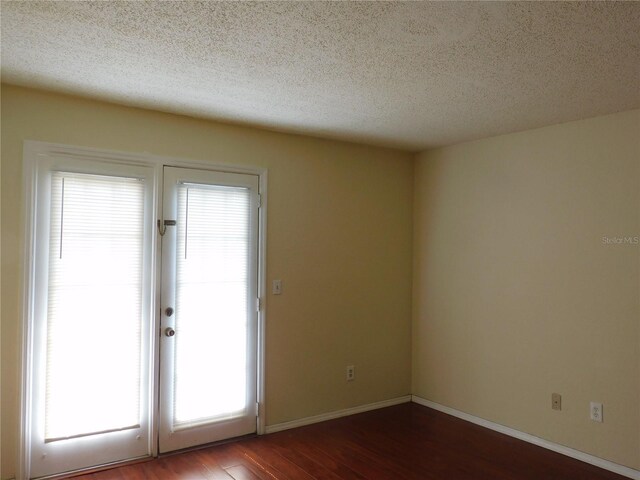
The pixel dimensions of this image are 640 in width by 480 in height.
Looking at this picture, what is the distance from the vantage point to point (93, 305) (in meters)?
3.19

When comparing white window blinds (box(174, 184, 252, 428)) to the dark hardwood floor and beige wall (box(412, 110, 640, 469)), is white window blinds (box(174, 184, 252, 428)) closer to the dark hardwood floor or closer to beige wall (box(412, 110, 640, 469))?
the dark hardwood floor

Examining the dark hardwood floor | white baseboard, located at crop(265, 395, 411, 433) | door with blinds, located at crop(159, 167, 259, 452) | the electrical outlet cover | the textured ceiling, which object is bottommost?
the dark hardwood floor

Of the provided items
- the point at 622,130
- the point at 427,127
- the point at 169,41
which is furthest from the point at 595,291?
the point at 169,41

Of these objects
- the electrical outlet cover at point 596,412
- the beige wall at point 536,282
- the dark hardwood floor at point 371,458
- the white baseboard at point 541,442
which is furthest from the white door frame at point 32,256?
the electrical outlet cover at point 596,412

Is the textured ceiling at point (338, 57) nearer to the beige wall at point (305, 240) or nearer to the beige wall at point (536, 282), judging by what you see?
the beige wall at point (305, 240)

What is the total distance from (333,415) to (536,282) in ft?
6.72

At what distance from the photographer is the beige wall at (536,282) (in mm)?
3324

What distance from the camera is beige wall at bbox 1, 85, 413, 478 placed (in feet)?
9.71

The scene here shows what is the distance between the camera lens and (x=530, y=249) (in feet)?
12.7

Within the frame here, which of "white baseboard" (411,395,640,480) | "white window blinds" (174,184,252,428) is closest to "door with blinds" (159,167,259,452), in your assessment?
"white window blinds" (174,184,252,428)

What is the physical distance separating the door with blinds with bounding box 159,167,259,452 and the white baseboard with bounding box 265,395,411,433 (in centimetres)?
23

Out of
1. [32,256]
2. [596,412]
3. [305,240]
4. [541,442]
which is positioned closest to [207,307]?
[305,240]

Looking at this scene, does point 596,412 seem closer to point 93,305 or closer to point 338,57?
point 338,57

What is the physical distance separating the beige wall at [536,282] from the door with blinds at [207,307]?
1816mm
